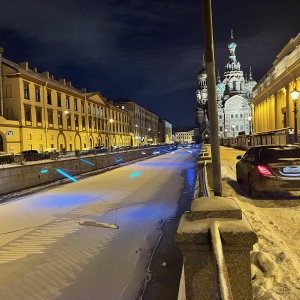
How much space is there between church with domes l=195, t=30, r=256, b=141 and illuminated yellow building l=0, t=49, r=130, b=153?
2326 inches

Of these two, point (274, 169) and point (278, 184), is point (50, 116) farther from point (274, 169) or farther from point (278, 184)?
point (278, 184)

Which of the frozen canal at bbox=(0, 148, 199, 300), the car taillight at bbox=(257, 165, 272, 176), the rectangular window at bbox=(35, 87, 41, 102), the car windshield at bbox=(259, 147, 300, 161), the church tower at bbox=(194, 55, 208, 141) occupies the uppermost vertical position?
the church tower at bbox=(194, 55, 208, 141)

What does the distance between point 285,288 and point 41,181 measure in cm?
1623

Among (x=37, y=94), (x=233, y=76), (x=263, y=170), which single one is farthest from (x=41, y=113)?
(x=233, y=76)

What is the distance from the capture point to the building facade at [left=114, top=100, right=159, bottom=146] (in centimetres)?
10050

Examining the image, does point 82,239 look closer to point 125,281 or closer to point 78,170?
point 125,281

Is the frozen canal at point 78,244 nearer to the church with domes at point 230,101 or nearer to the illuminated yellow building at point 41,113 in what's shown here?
the illuminated yellow building at point 41,113

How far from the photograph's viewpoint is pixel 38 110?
150 ft

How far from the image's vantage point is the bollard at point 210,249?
2750mm

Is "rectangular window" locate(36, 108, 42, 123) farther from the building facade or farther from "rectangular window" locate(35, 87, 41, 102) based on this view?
the building facade

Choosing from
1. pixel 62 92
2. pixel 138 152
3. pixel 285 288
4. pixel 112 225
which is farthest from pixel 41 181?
pixel 62 92

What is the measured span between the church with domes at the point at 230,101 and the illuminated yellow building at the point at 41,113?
59075mm

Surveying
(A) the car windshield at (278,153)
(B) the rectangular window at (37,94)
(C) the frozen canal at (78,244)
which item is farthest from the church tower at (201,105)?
(A) the car windshield at (278,153)

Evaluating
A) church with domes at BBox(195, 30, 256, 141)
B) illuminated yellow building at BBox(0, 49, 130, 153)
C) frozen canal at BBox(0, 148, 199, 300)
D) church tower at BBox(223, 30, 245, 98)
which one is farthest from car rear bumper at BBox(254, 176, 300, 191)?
church tower at BBox(223, 30, 245, 98)
